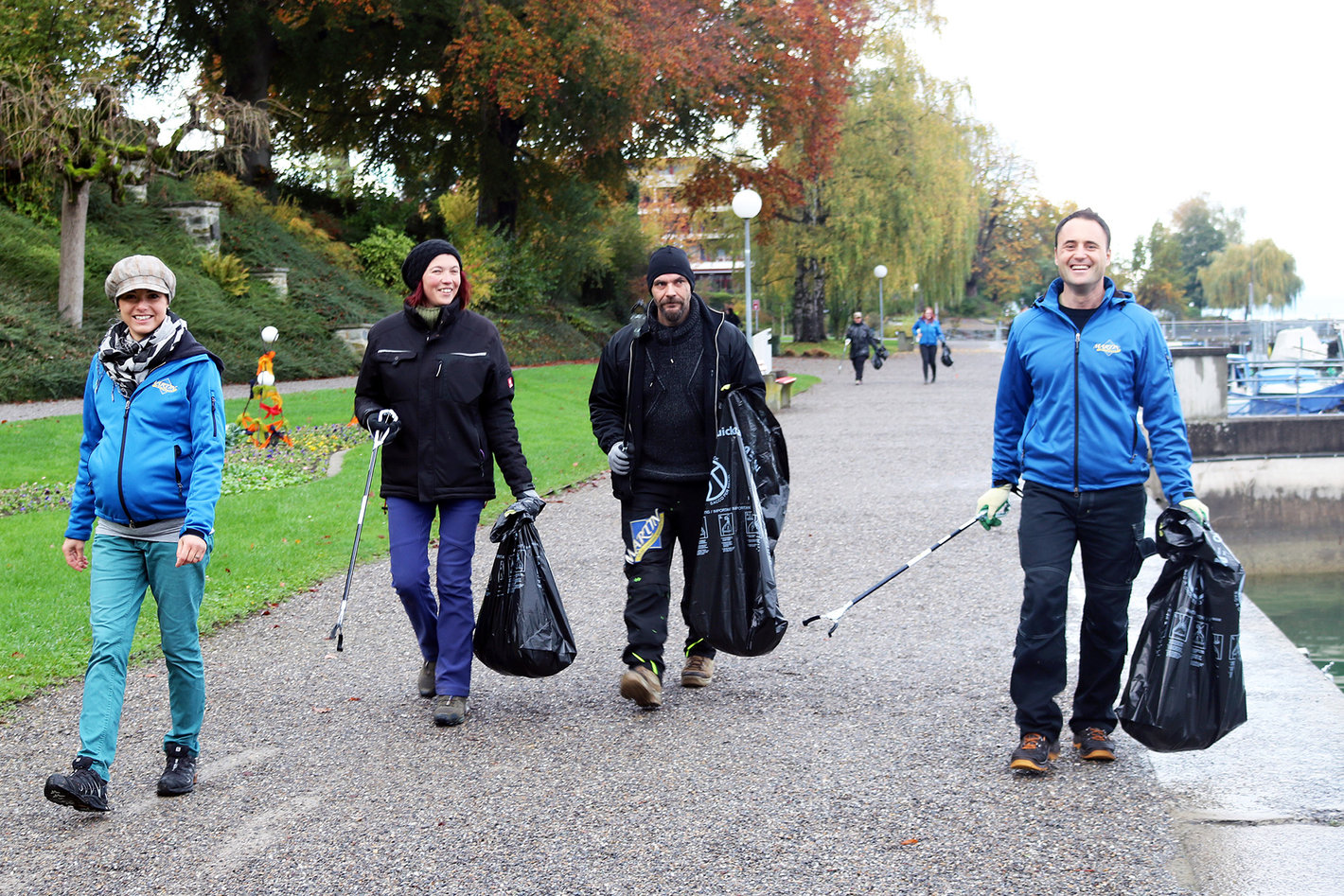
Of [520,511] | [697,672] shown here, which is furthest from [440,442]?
[697,672]

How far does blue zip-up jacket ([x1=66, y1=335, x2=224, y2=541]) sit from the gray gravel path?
99 centimetres

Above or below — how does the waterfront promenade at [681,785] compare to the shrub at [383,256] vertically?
below

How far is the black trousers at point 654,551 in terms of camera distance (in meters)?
5.29

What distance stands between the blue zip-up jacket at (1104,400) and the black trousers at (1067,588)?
0.08 meters

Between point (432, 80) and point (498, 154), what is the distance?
110 inches

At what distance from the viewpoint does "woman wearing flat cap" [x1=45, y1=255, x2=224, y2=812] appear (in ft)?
13.9

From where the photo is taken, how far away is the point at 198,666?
4.50m

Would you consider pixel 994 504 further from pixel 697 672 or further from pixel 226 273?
pixel 226 273

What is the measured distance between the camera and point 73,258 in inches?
833

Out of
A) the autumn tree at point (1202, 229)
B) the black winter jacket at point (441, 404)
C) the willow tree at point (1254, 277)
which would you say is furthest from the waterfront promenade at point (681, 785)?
the autumn tree at point (1202, 229)

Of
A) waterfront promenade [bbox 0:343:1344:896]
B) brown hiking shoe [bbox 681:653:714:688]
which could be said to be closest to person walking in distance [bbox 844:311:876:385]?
waterfront promenade [bbox 0:343:1344:896]

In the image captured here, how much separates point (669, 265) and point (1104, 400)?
183 cm

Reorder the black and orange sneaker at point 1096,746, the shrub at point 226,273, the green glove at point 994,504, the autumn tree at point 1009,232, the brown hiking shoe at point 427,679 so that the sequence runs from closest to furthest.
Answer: the black and orange sneaker at point 1096,746 < the green glove at point 994,504 < the brown hiking shoe at point 427,679 < the shrub at point 226,273 < the autumn tree at point 1009,232

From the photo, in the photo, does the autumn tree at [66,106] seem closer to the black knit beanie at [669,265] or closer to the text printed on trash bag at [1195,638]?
the black knit beanie at [669,265]
